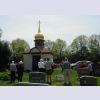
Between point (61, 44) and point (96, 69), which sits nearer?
point (96, 69)

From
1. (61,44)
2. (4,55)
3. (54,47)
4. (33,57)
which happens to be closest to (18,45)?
(54,47)

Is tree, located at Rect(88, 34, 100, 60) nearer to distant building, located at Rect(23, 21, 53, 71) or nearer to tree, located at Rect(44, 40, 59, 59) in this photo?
tree, located at Rect(44, 40, 59, 59)

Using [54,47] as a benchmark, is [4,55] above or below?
below

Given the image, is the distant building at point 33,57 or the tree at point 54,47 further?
the tree at point 54,47

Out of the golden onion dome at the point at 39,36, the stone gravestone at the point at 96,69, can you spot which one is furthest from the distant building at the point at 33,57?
the stone gravestone at the point at 96,69

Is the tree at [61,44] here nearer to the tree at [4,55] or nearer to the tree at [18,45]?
the tree at [18,45]

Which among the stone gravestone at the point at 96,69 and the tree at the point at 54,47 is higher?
the tree at the point at 54,47

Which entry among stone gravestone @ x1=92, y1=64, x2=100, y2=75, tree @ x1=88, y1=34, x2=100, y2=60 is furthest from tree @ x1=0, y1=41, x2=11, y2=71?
tree @ x1=88, y1=34, x2=100, y2=60

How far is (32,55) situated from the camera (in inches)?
1250

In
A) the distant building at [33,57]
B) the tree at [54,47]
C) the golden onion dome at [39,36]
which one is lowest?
the distant building at [33,57]

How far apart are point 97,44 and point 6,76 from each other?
47.0m

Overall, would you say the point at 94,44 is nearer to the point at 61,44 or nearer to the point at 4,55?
the point at 61,44

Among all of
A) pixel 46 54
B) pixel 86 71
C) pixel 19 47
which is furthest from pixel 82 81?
pixel 19 47

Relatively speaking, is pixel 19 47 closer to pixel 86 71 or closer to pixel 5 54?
pixel 5 54
